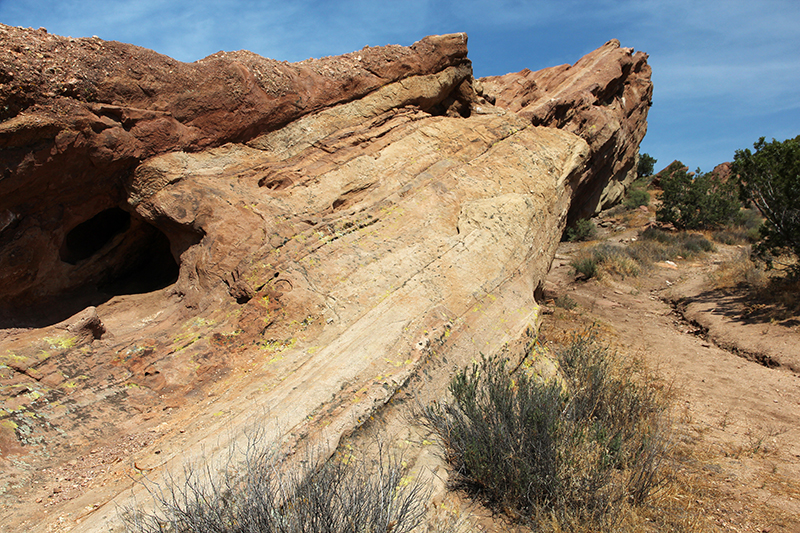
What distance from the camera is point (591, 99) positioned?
9.90 metres

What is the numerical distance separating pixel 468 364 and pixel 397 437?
3.66 feet

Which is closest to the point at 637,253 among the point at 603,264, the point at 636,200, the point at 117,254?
the point at 603,264

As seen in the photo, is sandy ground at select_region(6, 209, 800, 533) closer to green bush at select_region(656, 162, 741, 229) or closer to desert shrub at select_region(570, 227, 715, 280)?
desert shrub at select_region(570, 227, 715, 280)

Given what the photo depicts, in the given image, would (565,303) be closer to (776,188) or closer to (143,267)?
(776,188)

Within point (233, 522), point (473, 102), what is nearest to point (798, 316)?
point (473, 102)

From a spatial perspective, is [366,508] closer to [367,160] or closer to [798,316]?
Result: [367,160]

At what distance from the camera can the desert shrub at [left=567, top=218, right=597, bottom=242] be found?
18328mm

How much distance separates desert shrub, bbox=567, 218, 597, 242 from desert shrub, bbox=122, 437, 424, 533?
1694 cm

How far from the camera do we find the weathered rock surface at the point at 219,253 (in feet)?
11.5

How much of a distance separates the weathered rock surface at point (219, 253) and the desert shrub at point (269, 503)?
10.2 inches

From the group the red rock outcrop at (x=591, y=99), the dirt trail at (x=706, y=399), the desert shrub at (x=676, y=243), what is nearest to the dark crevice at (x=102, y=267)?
the dirt trail at (x=706, y=399)

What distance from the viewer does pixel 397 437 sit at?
3783 millimetres

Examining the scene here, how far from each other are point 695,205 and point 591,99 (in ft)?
42.4

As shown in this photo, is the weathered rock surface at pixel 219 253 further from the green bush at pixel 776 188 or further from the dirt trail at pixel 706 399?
the green bush at pixel 776 188
